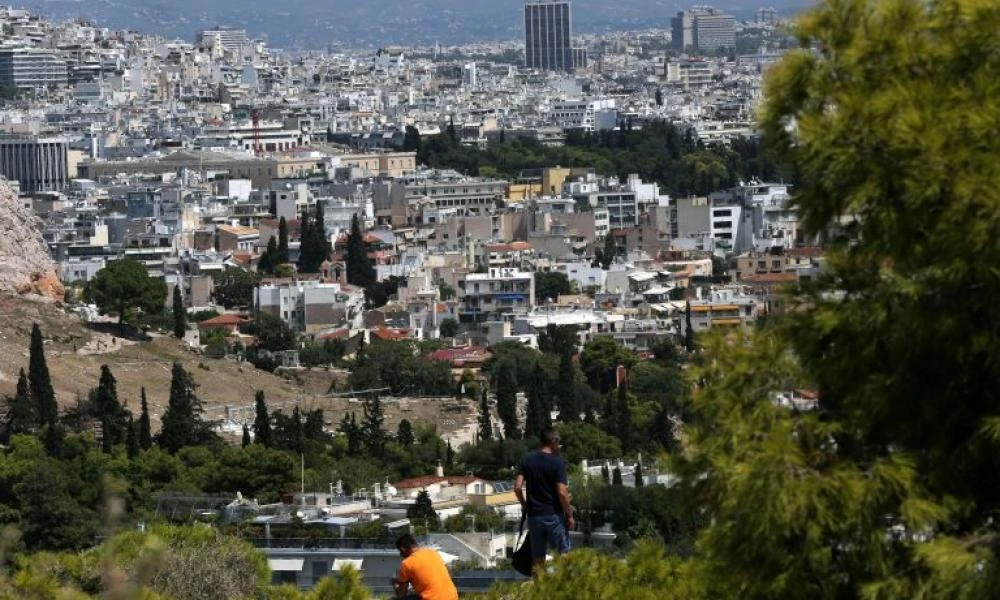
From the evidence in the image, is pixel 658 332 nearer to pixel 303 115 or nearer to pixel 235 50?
pixel 303 115

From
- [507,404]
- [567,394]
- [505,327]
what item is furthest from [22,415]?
[505,327]

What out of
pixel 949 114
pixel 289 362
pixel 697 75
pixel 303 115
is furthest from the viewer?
pixel 697 75

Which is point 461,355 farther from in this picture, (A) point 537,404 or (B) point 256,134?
(B) point 256,134

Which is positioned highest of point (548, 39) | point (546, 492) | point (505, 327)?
point (546, 492)

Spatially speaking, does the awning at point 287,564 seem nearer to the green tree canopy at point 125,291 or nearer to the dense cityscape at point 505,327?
the dense cityscape at point 505,327

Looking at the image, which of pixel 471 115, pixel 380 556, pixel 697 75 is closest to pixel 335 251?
pixel 380 556

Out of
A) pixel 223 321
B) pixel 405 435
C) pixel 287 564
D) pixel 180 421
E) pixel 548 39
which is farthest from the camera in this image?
pixel 548 39
